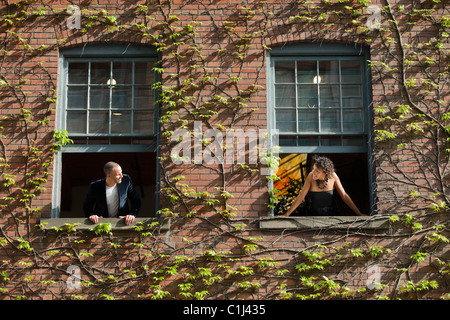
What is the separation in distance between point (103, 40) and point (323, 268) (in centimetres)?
464

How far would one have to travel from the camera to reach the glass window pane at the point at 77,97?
365 inches

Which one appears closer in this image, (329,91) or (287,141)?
(287,141)

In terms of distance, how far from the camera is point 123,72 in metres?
9.35

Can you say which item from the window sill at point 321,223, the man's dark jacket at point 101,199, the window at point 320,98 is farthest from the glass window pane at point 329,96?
the man's dark jacket at point 101,199

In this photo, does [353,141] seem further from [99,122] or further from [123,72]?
[99,122]

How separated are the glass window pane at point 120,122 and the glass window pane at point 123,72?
485 millimetres

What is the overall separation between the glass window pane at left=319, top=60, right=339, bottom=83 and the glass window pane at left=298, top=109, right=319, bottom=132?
1.76 ft

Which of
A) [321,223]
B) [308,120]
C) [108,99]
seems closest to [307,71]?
[308,120]

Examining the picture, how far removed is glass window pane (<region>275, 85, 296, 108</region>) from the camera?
30.4 feet

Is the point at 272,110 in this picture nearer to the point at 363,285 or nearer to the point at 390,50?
the point at 390,50

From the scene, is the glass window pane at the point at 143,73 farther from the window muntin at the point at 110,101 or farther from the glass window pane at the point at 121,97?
the glass window pane at the point at 121,97

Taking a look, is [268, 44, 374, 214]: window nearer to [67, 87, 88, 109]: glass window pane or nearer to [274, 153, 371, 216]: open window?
[274, 153, 371, 216]: open window

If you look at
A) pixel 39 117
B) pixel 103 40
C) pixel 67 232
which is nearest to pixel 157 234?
pixel 67 232

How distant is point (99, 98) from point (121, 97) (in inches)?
13.2
